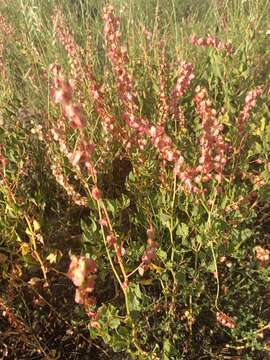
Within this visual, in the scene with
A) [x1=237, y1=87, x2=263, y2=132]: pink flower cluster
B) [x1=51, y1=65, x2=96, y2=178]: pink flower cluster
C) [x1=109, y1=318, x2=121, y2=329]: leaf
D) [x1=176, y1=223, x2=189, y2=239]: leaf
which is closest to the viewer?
[x1=51, y1=65, x2=96, y2=178]: pink flower cluster

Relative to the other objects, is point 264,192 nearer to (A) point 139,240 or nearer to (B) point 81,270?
(A) point 139,240

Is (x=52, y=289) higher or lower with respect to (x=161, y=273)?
lower

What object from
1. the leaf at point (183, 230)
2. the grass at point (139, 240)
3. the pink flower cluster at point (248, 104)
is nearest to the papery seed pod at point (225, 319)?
the grass at point (139, 240)

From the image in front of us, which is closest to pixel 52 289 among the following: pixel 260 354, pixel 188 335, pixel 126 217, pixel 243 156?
pixel 126 217

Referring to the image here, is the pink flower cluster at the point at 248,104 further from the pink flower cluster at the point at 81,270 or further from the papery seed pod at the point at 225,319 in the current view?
the pink flower cluster at the point at 81,270

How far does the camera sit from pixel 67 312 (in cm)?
152

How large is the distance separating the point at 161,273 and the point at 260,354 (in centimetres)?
42

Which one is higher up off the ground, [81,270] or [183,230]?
[81,270]

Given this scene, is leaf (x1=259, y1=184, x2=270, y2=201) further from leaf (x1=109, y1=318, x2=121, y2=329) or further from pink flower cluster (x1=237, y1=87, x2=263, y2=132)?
leaf (x1=109, y1=318, x2=121, y2=329)

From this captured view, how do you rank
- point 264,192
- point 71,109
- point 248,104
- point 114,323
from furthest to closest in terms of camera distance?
point 264,192 → point 248,104 → point 114,323 → point 71,109

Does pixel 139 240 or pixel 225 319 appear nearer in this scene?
pixel 225 319

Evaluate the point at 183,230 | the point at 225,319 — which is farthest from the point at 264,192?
the point at 225,319

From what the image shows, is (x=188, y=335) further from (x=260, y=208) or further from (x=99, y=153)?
(x=99, y=153)

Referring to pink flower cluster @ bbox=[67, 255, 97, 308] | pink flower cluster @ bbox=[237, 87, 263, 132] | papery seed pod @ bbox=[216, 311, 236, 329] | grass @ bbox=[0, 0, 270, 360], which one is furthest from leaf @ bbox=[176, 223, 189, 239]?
pink flower cluster @ bbox=[67, 255, 97, 308]
